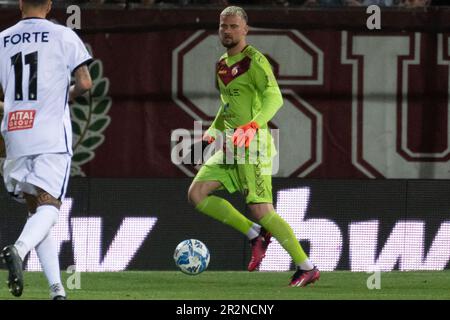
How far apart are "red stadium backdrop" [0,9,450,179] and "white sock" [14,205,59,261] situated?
392 centimetres

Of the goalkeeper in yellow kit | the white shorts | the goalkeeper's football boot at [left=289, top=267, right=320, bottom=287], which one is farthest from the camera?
the goalkeeper in yellow kit

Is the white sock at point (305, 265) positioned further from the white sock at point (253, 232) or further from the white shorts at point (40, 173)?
the white shorts at point (40, 173)

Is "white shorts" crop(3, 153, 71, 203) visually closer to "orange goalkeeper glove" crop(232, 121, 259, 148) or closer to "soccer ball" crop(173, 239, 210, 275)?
"orange goalkeeper glove" crop(232, 121, 259, 148)

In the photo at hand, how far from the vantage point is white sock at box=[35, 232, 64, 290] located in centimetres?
796

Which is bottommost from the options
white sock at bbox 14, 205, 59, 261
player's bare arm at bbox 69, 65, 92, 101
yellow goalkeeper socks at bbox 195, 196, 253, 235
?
yellow goalkeeper socks at bbox 195, 196, 253, 235

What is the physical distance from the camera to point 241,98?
33.9 ft

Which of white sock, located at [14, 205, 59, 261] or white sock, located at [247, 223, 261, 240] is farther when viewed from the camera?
white sock, located at [247, 223, 261, 240]

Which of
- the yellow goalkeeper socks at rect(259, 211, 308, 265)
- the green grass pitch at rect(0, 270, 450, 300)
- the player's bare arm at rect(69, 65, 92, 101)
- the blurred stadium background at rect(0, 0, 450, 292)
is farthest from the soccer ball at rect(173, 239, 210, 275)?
the player's bare arm at rect(69, 65, 92, 101)

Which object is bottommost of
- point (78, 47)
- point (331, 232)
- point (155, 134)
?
point (331, 232)

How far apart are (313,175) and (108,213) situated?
1.76m

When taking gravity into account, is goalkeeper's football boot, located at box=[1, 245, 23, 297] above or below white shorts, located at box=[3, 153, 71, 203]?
below

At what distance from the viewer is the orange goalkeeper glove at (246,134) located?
9766 mm
